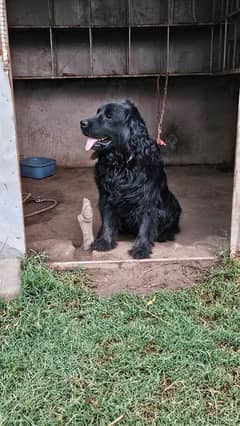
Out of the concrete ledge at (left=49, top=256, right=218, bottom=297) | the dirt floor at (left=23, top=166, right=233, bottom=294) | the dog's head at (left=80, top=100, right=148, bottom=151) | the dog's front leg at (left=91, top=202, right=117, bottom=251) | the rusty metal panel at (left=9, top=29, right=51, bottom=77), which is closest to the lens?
the concrete ledge at (left=49, top=256, right=218, bottom=297)

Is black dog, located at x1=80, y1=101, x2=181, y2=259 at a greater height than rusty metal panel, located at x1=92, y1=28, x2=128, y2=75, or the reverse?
rusty metal panel, located at x1=92, y1=28, x2=128, y2=75

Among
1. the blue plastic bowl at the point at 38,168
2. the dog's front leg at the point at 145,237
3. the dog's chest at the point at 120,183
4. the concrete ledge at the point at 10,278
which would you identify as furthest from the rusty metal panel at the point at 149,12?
the concrete ledge at the point at 10,278

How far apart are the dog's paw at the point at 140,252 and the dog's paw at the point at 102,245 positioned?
0.15 metres

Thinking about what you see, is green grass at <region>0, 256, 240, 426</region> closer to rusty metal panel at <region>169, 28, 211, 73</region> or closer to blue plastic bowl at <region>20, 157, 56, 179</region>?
blue plastic bowl at <region>20, 157, 56, 179</region>

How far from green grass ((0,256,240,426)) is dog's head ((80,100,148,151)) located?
87 centimetres

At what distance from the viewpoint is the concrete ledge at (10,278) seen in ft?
7.99

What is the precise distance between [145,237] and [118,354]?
1.11 meters

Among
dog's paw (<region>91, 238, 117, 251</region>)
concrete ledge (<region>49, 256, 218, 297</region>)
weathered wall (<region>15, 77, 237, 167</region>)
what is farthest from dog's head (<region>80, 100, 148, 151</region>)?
weathered wall (<region>15, 77, 237, 167</region>)

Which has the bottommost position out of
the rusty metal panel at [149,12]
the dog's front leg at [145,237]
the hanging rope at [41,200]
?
the hanging rope at [41,200]

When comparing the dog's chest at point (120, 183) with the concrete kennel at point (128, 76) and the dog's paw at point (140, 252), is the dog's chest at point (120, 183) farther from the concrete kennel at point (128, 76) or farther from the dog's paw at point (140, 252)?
the concrete kennel at point (128, 76)

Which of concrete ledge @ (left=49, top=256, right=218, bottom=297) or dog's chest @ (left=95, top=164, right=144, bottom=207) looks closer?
concrete ledge @ (left=49, top=256, right=218, bottom=297)

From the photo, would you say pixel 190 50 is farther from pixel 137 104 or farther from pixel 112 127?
pixel 112 127

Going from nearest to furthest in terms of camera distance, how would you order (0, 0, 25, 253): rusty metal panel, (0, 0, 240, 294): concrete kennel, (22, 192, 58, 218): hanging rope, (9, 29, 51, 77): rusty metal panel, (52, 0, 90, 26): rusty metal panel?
(0, 0, 25, 253): rusty metal panel
(22, 192, 58, 218): hanging rope
(0, 0, 240, 294): concrete kennel
(52, 0, 90, 26): rusty metal panel
(9, 29, 51, 77): rusty metal panel

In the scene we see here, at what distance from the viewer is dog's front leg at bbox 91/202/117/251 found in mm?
3020
